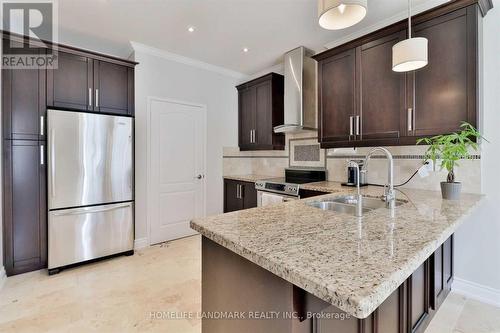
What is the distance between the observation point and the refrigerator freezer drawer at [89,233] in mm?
2572

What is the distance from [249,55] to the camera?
3633mm

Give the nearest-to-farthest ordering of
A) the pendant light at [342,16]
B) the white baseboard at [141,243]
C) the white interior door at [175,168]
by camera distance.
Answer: the pendant light at [342,16] < the white baseboard at [141,243] < the white interior door at [175,168]

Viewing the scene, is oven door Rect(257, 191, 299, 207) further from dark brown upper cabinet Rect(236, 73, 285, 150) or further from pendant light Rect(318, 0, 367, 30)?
pendant light Rect(318, 0, 367, 30)

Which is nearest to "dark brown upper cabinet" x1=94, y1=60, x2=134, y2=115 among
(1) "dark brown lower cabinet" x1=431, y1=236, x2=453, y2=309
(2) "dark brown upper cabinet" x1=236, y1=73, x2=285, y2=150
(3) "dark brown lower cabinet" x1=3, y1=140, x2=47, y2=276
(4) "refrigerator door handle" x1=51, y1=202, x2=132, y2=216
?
(3) "dark brown lower cabinet" x1=3, y1=140, x2=47, y2=276

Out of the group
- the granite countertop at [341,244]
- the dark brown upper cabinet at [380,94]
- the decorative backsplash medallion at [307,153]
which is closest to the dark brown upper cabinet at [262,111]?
the decorative backsplash medallion at [307,153]

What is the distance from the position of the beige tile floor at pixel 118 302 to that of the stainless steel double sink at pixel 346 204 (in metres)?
0.96

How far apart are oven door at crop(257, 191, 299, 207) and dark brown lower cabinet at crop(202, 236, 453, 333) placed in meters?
1.69

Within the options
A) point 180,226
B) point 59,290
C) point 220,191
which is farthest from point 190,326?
point 220,191

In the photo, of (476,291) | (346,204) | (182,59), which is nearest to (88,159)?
(182,59)

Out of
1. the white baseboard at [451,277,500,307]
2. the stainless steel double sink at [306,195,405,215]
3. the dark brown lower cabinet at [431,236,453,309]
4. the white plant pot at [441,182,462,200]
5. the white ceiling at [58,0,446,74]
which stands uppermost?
the white ceiling at [58,0,446,74]

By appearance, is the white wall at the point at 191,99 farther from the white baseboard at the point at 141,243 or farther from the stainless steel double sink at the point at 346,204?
the stainless steel double sink at the point at 346,204

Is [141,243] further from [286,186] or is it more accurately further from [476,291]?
[476,291]

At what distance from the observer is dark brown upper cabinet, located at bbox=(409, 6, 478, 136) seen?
186cm

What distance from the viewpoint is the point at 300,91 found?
11.0 ft
